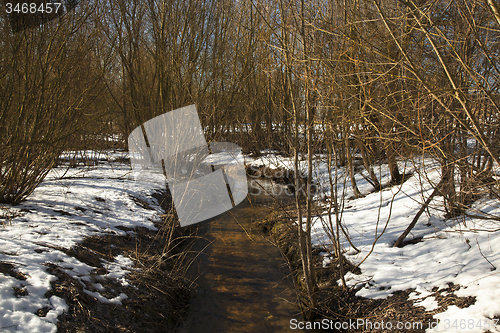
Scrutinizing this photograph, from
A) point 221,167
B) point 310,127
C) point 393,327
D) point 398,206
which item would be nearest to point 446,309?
point 393,327

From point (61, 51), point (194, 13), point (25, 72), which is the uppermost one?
point (194, 13)

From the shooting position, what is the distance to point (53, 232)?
159 inches

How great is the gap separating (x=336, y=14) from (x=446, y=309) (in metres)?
4.41

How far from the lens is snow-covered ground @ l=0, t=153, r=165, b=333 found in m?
2.56

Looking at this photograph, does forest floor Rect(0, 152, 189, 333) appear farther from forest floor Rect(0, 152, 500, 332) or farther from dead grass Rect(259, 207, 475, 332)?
dead grass Rect(259, 207, 475, 332)

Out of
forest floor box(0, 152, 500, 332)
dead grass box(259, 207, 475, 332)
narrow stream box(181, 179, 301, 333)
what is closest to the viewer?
forest floor box(0, 152, 500, 332)

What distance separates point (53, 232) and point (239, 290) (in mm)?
2677

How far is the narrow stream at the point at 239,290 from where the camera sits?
12.3ft

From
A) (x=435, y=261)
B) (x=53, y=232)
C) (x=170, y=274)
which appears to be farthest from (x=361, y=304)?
(x=53, y=232)

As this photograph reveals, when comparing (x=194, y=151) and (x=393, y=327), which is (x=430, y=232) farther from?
(x=194, y=151)

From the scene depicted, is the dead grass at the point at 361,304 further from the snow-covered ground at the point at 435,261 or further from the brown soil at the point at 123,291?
the brown soil at the point at 123,291

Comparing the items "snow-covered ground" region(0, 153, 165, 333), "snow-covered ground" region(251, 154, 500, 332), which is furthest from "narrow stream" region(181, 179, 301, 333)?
"snow-covered ground" region(0, 153, 165, 333)

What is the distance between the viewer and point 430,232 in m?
4.40

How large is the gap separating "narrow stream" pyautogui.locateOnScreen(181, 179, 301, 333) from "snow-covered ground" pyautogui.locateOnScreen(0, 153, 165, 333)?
1092 millimetres
